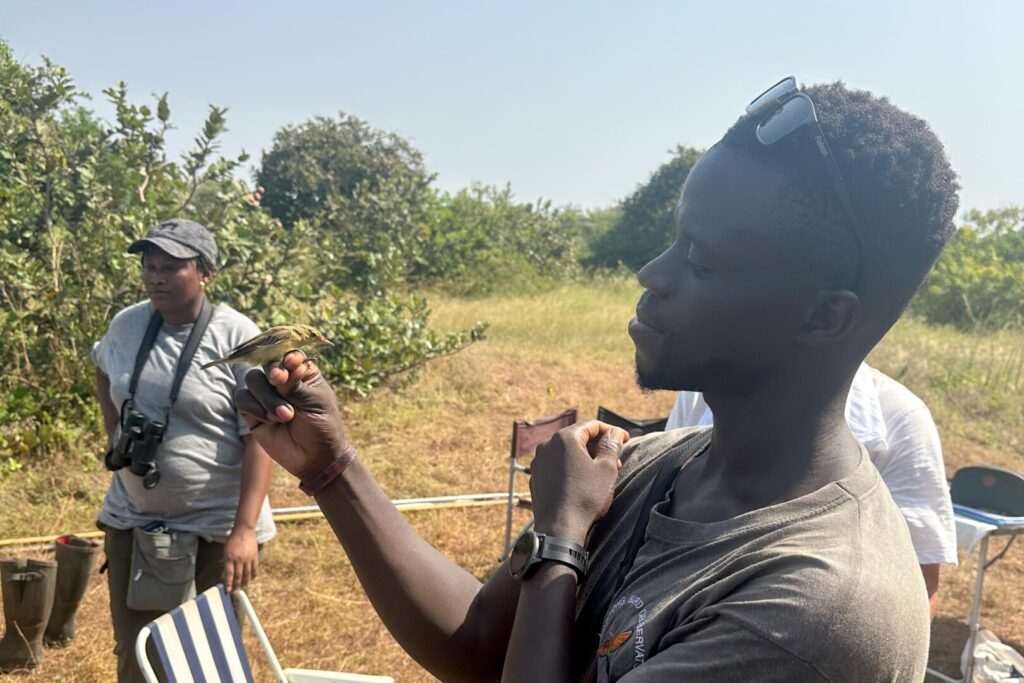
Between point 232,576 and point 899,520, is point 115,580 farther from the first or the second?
point 899,520

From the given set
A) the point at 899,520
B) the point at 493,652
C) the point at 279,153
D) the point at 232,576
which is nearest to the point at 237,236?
the point at 232,576

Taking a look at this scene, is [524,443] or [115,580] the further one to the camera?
[524,443]

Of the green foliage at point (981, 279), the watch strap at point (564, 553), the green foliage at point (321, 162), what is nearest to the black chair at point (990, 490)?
the watch strap at point (564, 553)

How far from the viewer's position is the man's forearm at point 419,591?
4.76 ft

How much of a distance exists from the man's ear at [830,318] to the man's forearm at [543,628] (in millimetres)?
451

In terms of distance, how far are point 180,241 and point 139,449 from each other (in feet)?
2.76

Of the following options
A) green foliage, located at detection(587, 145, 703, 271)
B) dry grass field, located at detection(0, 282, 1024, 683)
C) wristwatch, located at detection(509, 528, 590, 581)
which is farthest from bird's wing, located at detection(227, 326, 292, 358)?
green foliage, located at detection(587, 145, 703, 271)

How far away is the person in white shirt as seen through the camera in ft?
8.54

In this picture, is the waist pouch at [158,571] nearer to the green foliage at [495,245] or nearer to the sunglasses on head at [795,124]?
the sunglasses on head at [795,124]

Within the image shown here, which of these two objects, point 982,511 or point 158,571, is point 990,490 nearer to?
point 982,511

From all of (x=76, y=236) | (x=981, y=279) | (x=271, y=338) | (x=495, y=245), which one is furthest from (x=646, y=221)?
(x=271, y=338)

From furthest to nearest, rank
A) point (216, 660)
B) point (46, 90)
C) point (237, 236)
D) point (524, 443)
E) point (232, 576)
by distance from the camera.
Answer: point (237, 236) < point (46, 90) < point (524, 443) < point (232, 576) < point (216, 660)

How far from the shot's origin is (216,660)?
9.56ft

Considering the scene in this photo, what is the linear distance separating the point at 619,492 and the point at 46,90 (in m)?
6.12
